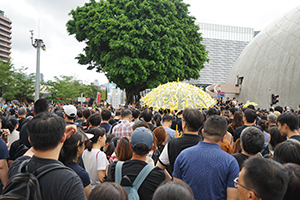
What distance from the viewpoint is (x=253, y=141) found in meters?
2.86

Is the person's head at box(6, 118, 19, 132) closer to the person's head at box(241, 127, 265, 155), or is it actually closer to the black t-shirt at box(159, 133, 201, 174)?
the black t-shirt at box(159, 133, 201, 174)

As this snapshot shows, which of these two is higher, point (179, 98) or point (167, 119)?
point (179, 98)

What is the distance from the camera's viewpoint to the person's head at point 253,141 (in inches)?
112

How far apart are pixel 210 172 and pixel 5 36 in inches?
3981

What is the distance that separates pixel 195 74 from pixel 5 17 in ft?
293

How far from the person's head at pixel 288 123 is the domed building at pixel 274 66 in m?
20.6

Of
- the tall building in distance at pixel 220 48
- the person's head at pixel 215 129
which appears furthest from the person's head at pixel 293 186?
the tall building in distance at pixel 220 48

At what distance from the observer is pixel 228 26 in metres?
64.2

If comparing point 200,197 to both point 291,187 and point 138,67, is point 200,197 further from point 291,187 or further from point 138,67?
point 138,67

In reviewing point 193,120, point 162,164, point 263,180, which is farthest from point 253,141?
point 263,180

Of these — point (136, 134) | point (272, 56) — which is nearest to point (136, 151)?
point (136, 134)

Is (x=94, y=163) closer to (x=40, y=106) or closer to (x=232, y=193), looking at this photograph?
(x=40, y=106)

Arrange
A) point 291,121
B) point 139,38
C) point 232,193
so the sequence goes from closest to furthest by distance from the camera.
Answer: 1. point 232,193
2. point 291,121
3. point 139,38

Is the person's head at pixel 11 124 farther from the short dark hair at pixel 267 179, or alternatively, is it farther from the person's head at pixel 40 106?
the short dark hair at pixel 267 179
